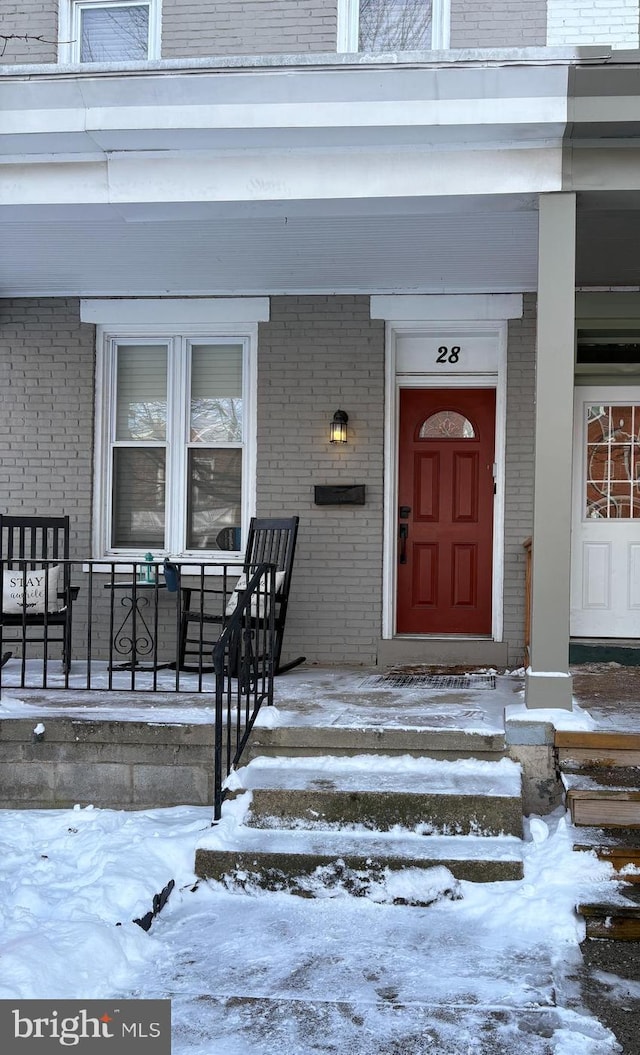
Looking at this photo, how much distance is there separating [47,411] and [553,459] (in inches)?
173

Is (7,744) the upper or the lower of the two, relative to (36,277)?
lower

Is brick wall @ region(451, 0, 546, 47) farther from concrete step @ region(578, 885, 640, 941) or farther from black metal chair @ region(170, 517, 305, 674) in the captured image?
concrete step @ region(578, 885, 640, 941)

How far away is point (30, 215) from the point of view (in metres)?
5.64

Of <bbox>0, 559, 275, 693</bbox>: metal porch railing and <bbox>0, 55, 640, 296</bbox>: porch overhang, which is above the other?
<bbox>0, 55, 640, 296</bbox>: porch overhang

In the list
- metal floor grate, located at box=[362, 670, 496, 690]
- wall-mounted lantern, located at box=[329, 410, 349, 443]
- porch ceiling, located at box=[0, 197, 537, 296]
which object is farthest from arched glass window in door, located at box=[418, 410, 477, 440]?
metal floor grate, located at box=[362, 670, 496, 690]

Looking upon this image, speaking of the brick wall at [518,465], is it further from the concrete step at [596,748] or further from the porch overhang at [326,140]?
the concrete step at [596,748]

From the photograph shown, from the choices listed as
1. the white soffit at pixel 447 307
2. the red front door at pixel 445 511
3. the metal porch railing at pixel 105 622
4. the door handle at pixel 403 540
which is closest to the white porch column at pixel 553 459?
the metal porch railing at pixel 105 622

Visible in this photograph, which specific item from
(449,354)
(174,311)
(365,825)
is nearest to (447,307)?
(449,354)

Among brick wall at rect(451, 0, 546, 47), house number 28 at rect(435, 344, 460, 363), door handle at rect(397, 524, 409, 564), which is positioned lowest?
door handle at rect(397, 524, 409, 564)

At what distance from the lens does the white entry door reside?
283 inches

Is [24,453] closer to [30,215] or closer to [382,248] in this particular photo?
[30,215]

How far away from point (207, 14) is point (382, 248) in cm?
187

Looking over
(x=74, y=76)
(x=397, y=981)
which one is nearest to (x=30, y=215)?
(x=74, y=76)

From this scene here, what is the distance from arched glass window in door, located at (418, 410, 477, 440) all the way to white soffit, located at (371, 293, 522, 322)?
29.5 inches
